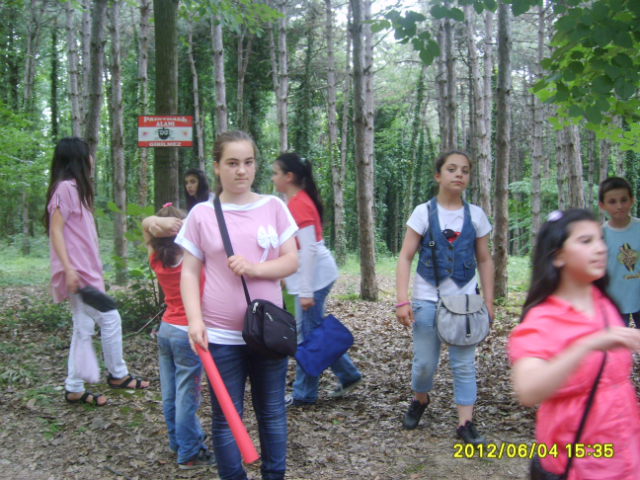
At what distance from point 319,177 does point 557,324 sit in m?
22.5

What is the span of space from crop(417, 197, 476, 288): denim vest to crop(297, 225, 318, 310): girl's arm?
999 mm

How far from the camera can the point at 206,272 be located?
2707 mm

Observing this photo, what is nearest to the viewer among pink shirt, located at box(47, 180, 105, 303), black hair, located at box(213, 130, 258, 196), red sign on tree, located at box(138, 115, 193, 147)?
black hair, located at box(213, 130, 258, 196)

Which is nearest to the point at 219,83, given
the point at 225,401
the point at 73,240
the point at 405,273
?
the point at 73,240

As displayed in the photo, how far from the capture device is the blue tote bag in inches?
174

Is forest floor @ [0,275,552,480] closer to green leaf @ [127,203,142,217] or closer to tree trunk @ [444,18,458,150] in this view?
green leaf @ [127,203,142,217]

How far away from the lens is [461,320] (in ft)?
11.8

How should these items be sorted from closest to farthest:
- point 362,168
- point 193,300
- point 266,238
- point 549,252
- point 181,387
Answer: point 549,252 → point 193,300 → point 266,238 → point 181,387 → point 362,168

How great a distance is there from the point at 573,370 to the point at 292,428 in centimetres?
317

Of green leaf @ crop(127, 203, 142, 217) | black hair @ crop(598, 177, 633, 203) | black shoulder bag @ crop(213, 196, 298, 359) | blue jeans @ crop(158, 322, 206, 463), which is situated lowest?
blue jeans @ crop(158, 322, 206, 463)

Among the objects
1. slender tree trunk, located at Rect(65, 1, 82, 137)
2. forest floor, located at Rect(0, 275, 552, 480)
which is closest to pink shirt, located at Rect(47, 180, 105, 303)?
forest floor, located at Rect(0, 275, 552, 480)

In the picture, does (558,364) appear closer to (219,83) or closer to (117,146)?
(219,83)

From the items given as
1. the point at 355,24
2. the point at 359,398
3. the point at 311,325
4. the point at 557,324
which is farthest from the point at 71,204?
the point at 355,24

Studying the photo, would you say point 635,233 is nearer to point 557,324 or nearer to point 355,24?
point 557,324
